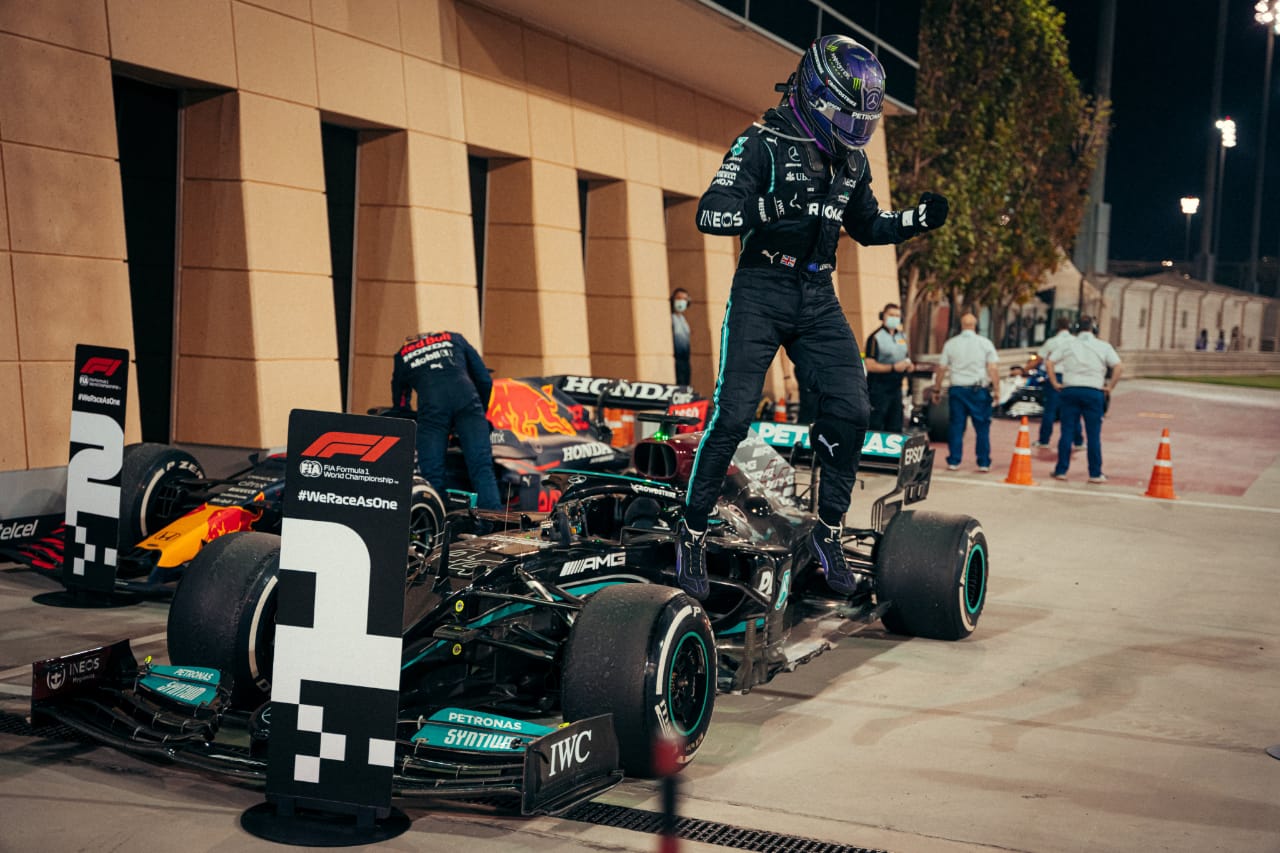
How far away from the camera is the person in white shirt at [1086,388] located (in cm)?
1572

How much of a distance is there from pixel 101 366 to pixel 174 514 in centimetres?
110

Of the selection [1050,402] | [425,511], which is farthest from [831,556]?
[1050,402]

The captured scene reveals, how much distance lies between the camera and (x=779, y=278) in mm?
6355

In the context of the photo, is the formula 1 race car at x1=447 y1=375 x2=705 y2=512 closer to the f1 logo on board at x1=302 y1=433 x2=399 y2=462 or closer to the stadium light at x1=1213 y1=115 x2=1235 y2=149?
the f1 logo on board at x1=302 y1=433 x2=399 y2=462

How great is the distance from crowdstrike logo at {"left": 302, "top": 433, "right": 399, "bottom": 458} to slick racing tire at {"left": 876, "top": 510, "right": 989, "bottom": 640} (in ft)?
13.0

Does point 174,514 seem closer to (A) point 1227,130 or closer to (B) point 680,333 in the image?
(B) point 680,333

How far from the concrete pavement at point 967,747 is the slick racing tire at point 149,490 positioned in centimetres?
66

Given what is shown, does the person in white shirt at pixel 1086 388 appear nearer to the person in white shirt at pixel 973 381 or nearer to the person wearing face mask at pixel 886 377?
the person in white shirt at pixel 973 381

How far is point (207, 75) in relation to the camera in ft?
39.2

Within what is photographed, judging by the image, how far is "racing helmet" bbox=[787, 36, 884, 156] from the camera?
20.3ft

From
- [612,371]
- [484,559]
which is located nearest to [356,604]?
[484,559]

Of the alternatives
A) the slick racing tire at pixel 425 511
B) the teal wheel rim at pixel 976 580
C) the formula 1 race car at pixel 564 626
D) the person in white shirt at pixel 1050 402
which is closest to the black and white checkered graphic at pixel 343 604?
the formula 1 race car at pixel 564 626

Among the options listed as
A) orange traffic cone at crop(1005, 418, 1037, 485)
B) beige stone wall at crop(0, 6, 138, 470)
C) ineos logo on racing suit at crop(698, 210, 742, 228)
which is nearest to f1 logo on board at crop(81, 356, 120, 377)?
beige stone wall at crop(0, 6, 138, 470)

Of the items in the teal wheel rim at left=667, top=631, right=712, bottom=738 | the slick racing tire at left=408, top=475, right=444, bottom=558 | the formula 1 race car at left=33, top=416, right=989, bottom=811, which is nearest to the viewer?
the formula 1 race car at left=33, top=416, right=989, bottom=811
